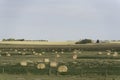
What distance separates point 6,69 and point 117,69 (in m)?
11.4

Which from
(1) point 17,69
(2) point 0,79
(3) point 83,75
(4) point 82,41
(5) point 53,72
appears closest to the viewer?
(2) point 0,79

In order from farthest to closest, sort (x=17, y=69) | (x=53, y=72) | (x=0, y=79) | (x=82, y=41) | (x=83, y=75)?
(x=82, y=41) < (x=17, y=69) < (x=53, y=72) < (x=83, y=75) < (x=0, y=79)

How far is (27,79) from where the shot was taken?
36.4 meters

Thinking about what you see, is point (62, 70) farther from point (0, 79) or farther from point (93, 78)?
point (0, 79)

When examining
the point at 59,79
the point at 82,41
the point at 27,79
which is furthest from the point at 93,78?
the point at 82,41

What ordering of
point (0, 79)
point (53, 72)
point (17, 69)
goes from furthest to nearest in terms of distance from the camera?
point (17, 69), point (53, 72), point (0, 79)

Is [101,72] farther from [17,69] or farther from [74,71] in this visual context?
[17,69]

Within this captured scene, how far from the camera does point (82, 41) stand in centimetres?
19300

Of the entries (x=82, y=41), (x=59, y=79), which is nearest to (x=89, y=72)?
(x=59, y=79)

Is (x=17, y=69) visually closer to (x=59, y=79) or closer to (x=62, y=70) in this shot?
(x=62, y=70)

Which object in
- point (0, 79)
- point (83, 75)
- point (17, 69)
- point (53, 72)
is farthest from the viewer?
point (17, 69)

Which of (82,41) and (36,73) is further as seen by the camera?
(82,41)

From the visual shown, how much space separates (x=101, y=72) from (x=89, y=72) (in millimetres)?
1389

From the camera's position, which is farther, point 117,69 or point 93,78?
point 117,69
